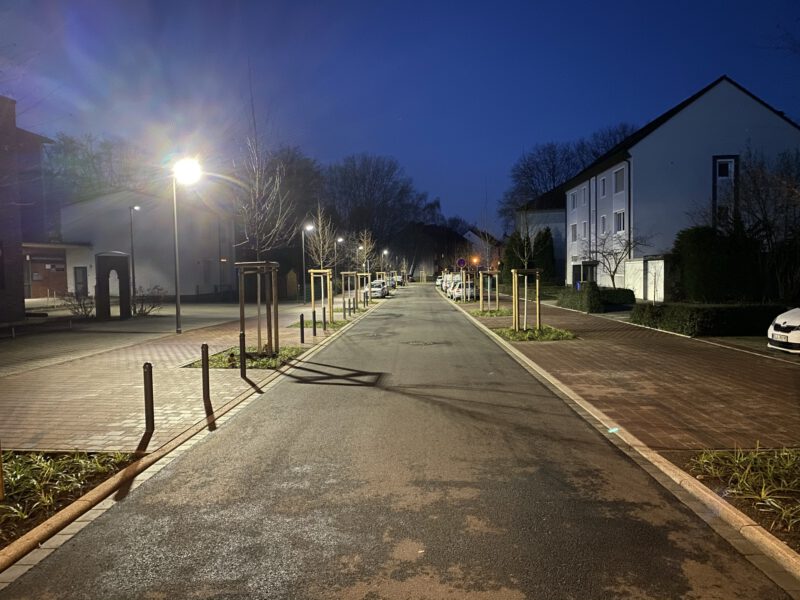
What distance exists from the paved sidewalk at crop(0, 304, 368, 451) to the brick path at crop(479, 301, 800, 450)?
5492mm

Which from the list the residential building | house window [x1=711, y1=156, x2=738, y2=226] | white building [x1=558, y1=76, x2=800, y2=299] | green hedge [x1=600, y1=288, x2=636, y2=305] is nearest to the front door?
the residential building

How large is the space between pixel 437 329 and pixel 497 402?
11.9 m

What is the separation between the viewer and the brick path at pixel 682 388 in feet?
22.4

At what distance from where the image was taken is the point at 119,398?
9.03m

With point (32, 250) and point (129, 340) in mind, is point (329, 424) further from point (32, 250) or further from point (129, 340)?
point (32, 250)

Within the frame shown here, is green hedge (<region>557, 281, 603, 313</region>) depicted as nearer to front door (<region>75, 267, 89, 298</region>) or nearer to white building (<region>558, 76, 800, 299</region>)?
white building (<region>558, 76, 800, 299</region>)

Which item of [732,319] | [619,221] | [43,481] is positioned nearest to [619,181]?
[619,221]

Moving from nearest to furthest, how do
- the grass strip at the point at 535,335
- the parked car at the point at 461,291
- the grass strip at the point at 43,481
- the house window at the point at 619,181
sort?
the grass strip at the point at 43,481 < the grass strip at the point at 535,335 < the house window at the point at 619,181 < the parked car at the point at 461,291

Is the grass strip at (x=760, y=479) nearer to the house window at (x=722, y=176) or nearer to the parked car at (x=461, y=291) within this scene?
the house window at (x=722, y=176)

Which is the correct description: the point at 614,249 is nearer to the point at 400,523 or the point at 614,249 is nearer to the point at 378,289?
the point at 378,289

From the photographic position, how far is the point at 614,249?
38.8m

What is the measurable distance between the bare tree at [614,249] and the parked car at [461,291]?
7.97 meters

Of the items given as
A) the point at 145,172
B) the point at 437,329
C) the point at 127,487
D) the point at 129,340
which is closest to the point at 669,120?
the point at 437,329

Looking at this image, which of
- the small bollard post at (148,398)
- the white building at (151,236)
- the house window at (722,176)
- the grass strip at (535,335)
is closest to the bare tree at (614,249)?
the house window at (722,176)
